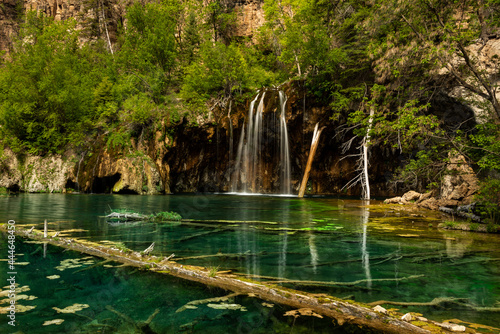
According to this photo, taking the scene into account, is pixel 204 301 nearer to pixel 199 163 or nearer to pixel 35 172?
pixel 199 163

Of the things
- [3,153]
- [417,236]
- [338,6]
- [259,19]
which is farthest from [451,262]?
[259,19]

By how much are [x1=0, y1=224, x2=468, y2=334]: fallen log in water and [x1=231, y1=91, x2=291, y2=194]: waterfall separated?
20.9m

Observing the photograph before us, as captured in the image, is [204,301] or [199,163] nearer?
[204,301]

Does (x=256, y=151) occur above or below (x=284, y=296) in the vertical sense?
above

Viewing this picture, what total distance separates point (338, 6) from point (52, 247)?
29.7 m

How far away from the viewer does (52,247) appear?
5.66 m

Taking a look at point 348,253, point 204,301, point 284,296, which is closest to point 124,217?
point 348,253

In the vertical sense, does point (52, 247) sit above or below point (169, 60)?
below

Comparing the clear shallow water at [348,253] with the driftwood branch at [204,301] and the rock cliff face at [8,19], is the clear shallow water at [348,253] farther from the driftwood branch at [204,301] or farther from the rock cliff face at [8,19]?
the rock cliff face at [8,19]

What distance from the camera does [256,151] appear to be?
2591cm

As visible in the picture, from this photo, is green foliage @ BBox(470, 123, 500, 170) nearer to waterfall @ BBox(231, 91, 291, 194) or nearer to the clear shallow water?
the clear shallow water

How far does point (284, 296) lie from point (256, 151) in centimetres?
2267

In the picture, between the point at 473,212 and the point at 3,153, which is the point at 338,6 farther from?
the point at 3,153

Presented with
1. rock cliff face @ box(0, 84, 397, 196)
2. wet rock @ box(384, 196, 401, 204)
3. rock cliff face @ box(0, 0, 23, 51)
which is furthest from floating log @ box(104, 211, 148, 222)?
rock cliff face @ box(0, 0, 23, 51)
